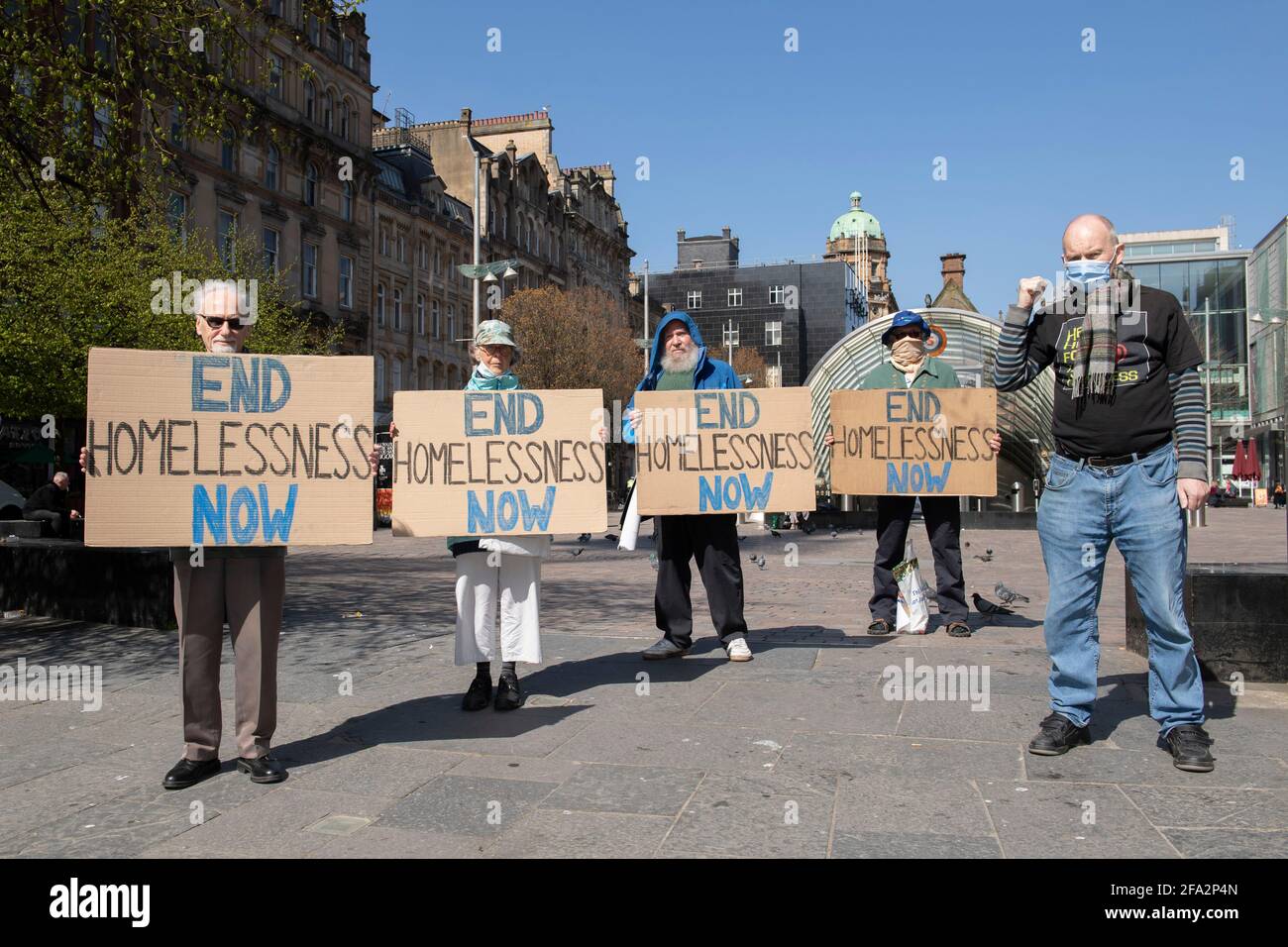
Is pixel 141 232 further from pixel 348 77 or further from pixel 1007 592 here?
pixel 348 77

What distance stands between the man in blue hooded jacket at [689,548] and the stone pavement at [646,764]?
237 millimetres

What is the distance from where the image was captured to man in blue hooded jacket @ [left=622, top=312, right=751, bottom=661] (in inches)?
264

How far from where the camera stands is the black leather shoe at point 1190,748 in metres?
4.17

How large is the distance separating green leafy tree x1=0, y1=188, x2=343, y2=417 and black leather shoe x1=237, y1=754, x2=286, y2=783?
12.2 meters

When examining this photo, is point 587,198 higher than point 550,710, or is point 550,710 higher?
point 587,198

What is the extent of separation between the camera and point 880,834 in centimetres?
351

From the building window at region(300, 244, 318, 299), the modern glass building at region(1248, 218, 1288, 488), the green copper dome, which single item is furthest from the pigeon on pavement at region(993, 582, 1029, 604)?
the green copper dome

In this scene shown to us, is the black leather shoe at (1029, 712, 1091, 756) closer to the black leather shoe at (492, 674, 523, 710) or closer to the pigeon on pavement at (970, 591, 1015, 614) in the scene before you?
the black leather shoe at (492, 674, 523, 710)

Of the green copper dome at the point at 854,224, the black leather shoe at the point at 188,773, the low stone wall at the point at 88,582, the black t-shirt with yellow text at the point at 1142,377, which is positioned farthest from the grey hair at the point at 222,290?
the green copper dome at the point at 854,224

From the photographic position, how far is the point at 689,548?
687cm

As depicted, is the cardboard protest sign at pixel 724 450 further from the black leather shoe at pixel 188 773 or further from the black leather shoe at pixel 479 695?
the black leather shoe at pixel 188 773

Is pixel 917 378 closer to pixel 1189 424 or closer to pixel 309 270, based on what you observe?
pixel 1189 424

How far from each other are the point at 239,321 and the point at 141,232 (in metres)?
19.0
